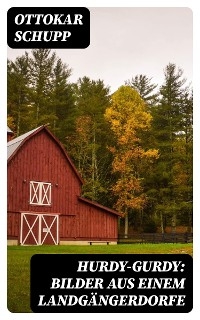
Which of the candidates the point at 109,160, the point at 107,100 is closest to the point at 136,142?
the point at 109,160

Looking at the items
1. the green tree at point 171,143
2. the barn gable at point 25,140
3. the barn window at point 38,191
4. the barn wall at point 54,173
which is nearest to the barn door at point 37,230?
the barn wall at point 54,173

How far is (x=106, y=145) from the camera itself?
10617 mm

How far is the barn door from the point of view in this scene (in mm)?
9057

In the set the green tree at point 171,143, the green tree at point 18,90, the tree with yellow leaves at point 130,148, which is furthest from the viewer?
the tree with yellow leaves at point 130,148

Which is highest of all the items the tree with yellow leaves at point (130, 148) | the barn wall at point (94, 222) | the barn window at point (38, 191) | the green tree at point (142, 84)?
the green tree at point (142, 84)

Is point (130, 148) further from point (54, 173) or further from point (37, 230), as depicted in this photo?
point (54, 173)

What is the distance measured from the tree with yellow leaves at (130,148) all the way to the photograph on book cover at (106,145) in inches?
1.2

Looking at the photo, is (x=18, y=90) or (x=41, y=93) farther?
(x=41, y=93)

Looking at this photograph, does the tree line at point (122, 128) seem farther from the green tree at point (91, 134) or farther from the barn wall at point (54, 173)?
the barn wall at point (54, 173)

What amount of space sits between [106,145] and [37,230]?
7.53ft

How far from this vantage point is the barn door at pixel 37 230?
906 cm

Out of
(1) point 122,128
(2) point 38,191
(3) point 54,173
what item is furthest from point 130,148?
(3) point 54,173

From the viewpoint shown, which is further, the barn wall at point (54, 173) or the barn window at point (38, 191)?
the barn wall at point (54, 173)

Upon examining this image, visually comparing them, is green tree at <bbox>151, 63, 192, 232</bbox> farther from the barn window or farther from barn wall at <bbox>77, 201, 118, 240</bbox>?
barn wall at <bbox>77, 201, 118, 240</bbox>
